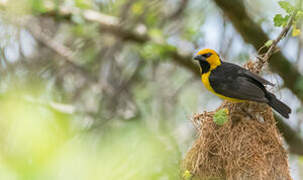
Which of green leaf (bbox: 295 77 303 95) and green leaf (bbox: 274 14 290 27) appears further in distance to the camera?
green leaf (bbox: 295 77 303 95)

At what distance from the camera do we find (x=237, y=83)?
3.14 meters

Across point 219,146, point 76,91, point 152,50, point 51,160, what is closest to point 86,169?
point 51,160

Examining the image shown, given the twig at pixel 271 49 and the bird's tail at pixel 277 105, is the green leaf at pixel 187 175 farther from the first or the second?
the twig at pixel 271 49

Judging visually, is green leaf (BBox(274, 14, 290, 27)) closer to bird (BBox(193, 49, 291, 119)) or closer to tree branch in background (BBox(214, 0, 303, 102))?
bird (BBox(193, 49, 291, 119))

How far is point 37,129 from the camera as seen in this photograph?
3.23ft

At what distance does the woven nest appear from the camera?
8.56 ft

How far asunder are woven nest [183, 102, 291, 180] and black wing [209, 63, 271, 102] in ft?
0.34

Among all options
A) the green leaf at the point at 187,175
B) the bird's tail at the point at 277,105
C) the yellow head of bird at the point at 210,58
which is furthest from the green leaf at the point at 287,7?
the yellow head of bird at the point at 210,58

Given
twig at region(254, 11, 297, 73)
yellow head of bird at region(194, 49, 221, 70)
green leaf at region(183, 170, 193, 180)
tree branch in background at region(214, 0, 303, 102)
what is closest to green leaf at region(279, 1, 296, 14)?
twig at region(254, 11, 297, 73)

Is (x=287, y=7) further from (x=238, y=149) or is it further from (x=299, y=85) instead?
(x=299, y=85)

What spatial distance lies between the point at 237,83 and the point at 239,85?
0.22 feet

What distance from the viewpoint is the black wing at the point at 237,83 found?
9.50 feet

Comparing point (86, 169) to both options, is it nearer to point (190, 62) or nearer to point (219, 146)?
point (219, 146)

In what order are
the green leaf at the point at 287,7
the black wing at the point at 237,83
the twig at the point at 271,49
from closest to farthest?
the green leaf at the point at 287,7
the twig at the point at 271,49
the black wing at the point at 237,83
